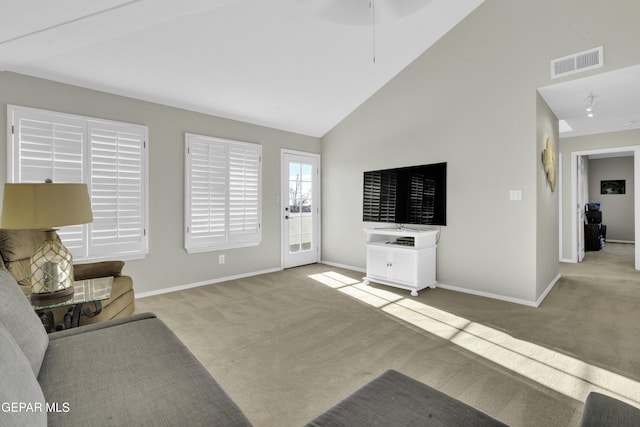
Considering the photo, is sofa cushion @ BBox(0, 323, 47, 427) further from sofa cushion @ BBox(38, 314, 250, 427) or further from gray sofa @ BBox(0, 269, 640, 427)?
sofa cushion @ BBox(38, 314, 250, 427)

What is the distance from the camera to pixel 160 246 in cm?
386

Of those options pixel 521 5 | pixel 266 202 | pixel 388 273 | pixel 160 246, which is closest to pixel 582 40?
pixel 521 5

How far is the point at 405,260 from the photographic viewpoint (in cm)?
392

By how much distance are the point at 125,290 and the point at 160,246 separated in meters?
1.40

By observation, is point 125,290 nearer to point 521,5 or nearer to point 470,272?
point 470,272

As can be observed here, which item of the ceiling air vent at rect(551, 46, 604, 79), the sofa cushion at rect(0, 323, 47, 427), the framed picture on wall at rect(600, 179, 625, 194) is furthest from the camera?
the framed picture on wall at rect(600, 179, 625, 194)

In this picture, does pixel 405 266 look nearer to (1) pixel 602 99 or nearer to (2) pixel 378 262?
(2) pixel 378 262

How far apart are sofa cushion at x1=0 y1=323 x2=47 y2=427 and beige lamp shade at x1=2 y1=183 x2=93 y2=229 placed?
101 cm

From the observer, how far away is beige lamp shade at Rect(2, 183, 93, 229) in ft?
5.65

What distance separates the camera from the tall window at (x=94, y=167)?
9.84 ft

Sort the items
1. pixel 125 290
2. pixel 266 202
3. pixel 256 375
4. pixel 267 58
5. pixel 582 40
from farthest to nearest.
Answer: pixel 266 202
pixel 267 58
pixel 582 40
pixel 125 290
pixel 256 375

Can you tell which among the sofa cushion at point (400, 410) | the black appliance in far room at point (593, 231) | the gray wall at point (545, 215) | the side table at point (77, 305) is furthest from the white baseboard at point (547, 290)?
the side table at point (77, 305)

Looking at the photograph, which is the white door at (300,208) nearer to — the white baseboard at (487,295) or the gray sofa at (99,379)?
the white baseboard at (487,295)

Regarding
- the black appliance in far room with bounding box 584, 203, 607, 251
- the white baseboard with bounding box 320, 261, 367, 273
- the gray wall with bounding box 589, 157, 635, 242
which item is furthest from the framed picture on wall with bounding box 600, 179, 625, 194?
the white baseboard with bounding box 320, 261, 367, 273
